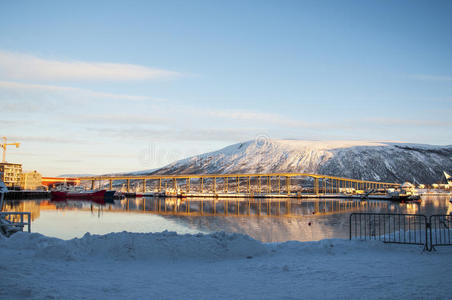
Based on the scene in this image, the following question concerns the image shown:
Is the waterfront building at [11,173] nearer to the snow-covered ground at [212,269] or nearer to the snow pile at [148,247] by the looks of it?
the snow-covered ground at [212,269]

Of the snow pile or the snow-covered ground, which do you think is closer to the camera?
the snow-covered ground

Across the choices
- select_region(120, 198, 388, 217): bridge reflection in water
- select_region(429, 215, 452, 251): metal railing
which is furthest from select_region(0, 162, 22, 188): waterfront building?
select_region(429, 215, 452, 251): metal railing

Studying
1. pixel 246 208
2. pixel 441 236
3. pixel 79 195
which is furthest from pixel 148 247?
pixel 79 195

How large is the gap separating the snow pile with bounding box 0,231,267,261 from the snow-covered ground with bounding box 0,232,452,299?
37 mm

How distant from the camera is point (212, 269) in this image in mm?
13812

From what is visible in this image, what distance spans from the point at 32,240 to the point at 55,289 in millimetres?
7167

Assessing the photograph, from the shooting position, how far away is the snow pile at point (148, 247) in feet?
49.8

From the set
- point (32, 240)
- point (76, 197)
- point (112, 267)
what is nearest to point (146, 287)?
point (112, 267)

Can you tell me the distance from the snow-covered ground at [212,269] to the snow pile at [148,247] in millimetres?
37

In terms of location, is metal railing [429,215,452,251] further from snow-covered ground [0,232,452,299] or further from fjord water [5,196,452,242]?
fjord water [5,196,452,242]

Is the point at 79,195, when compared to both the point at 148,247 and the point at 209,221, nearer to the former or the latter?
the point at 209,221

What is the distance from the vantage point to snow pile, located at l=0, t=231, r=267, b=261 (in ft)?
49.8

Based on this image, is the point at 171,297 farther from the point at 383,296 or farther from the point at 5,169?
the point at 5,169

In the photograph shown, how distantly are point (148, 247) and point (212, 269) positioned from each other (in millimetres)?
3214
